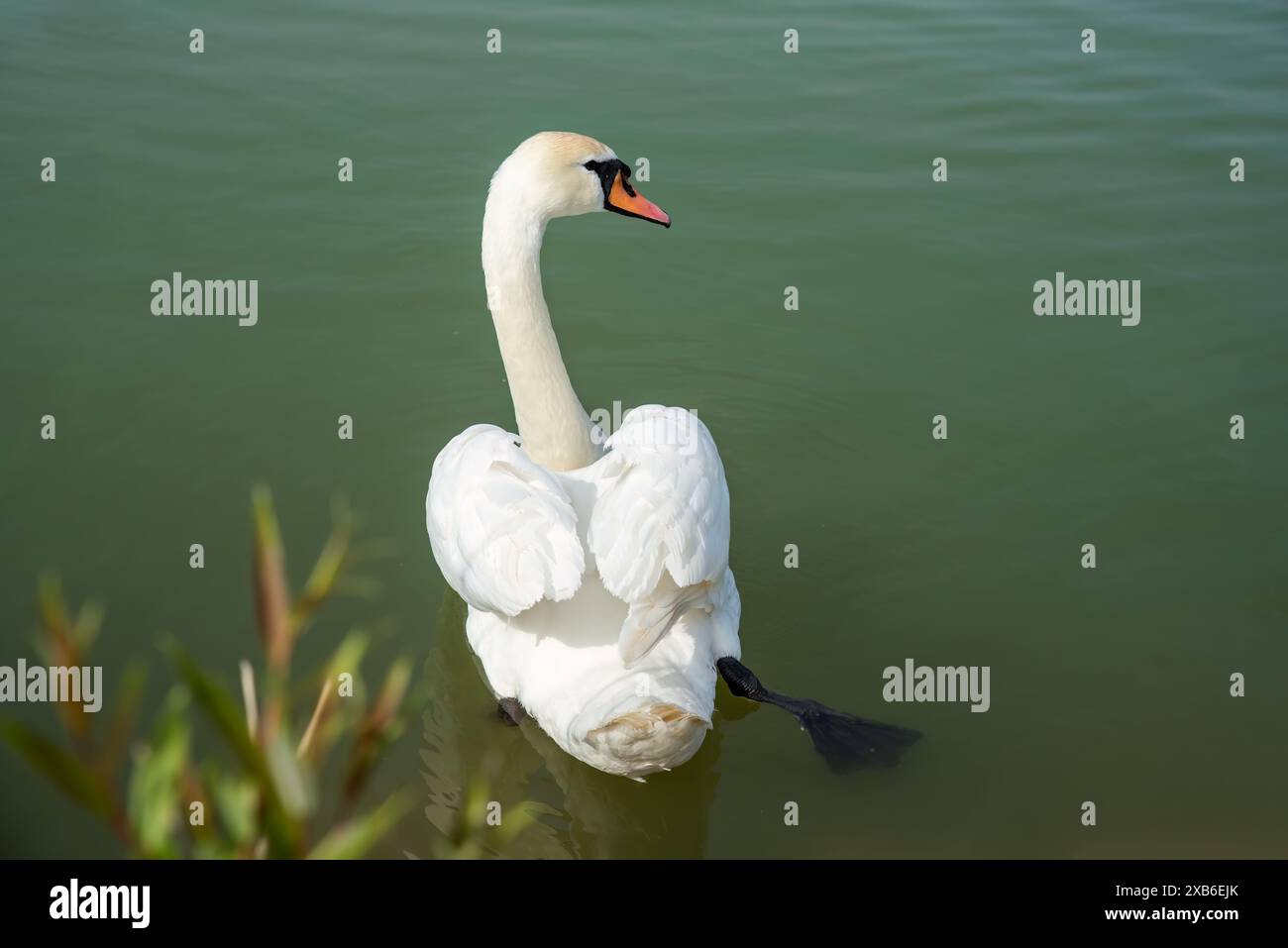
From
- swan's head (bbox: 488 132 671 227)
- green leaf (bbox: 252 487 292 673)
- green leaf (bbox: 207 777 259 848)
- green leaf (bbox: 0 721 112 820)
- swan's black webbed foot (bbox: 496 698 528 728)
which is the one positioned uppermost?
swan's head (bbox: 488 132 671 227)

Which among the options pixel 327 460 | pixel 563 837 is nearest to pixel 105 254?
pixel 327 460

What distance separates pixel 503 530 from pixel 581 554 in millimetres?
293

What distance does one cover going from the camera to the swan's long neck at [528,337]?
5090mm

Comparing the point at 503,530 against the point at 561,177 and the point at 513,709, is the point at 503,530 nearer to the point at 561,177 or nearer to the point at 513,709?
the point at 513,709

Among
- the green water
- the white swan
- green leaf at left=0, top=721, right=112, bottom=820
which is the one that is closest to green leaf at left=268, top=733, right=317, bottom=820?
green leaf at left=0, top=721, right=112, bottom=820

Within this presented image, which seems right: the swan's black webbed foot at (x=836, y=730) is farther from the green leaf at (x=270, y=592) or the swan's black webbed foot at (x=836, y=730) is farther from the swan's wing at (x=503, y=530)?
the green leaf at (x=270, y=592)

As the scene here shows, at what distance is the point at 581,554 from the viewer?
4.28 m

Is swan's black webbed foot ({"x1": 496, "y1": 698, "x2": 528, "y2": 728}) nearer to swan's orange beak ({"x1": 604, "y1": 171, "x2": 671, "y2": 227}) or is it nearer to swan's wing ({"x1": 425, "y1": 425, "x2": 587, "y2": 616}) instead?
swan's wing ({"x1": 425, "y1": 425, "x2": 587, "y2": 616})

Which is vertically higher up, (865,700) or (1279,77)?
(1279,77)

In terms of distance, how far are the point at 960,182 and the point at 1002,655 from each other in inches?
167

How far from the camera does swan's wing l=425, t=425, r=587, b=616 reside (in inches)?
168

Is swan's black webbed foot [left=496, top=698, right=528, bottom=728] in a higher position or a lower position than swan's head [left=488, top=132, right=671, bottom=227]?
lower

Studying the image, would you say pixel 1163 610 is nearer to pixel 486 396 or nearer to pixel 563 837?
pixel 563 837
